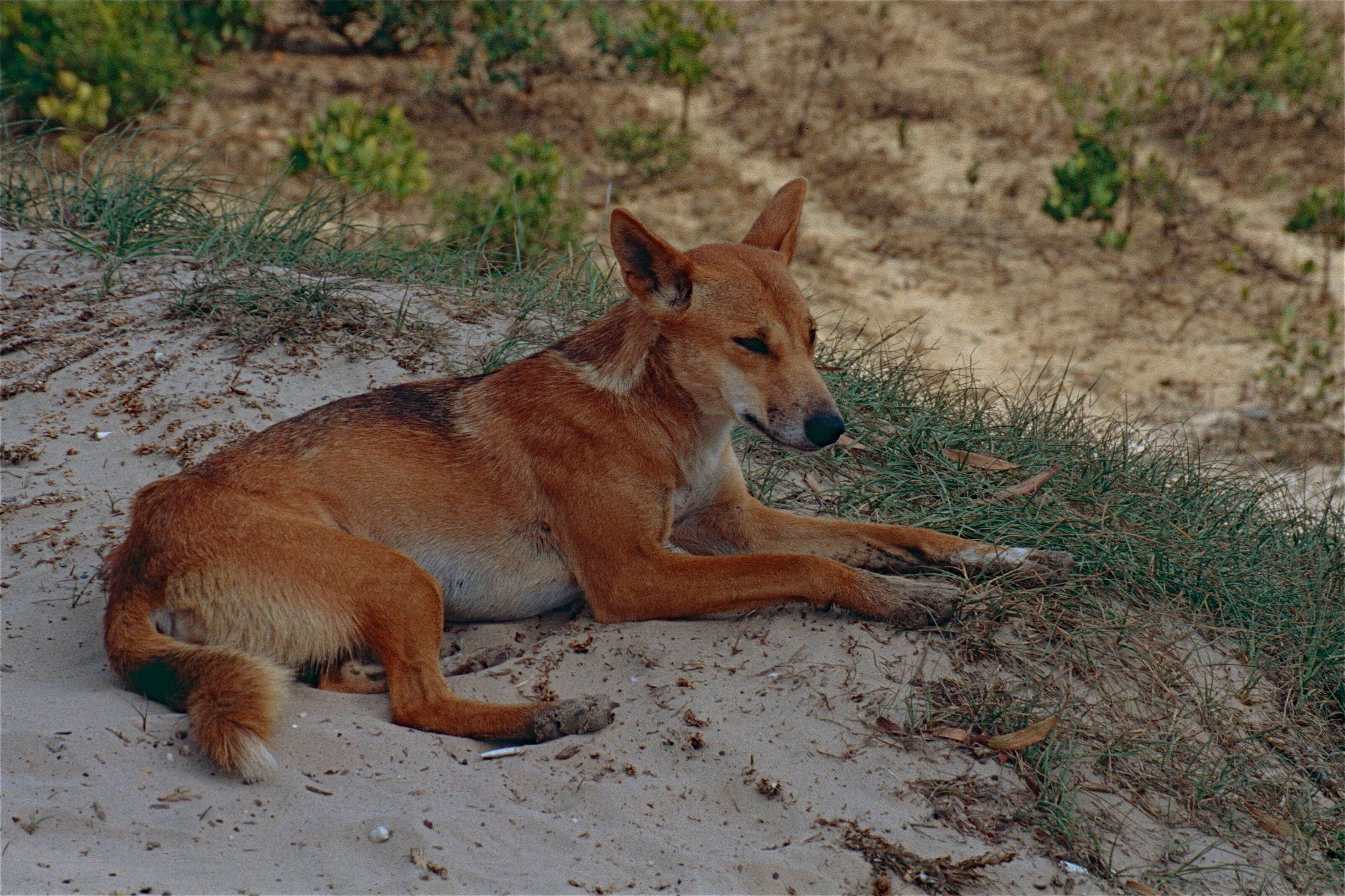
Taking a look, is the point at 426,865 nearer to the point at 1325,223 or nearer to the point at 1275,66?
the point at 1325,223

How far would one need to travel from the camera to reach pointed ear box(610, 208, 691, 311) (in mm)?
3607

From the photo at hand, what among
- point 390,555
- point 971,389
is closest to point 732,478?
point 390,555

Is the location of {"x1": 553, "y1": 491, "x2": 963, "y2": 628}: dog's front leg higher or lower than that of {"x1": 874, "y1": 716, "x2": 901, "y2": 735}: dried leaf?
higher

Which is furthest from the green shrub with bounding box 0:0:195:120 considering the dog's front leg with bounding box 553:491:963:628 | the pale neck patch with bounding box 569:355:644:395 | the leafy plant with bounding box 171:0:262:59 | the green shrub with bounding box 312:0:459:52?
the dog's front leg with bounding box 553:491:963:628

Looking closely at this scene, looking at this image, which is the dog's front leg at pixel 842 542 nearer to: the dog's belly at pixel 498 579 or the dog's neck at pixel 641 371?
the dog's neck at pixel 641 371

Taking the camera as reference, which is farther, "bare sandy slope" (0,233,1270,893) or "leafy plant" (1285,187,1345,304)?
"leafy plant" (1285,187,1345,304)

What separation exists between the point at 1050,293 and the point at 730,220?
257 cm

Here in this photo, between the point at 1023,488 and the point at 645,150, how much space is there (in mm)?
6087

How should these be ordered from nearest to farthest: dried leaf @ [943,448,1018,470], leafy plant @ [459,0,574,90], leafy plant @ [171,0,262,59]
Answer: dried leaf @ [943,448,1018,470], leafy plant @ [459,0,574,90], leafy plant @ [171,0,262,59]

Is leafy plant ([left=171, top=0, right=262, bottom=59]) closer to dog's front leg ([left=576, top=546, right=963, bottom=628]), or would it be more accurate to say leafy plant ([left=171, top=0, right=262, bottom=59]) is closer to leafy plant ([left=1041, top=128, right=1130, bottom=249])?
leafy plant ([left=1041, top=128, right=1130, bottom=249])

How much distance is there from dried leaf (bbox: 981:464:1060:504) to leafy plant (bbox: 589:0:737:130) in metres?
6.47

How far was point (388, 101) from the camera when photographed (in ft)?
34.8

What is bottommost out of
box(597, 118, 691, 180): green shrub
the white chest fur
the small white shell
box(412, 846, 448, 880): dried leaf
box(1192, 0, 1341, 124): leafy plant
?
the small white shell

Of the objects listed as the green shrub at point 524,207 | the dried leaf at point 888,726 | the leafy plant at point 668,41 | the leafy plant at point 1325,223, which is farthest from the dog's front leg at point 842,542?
the leafy plant at point 668,41
